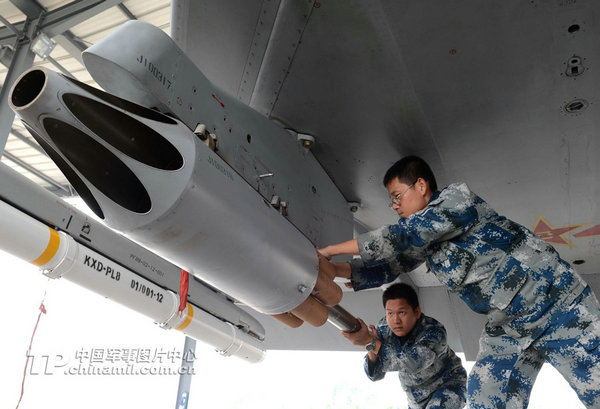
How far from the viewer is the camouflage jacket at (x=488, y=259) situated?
5.12 ft

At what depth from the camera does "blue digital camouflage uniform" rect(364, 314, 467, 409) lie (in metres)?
2.81

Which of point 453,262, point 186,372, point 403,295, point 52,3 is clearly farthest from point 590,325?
point 186,372

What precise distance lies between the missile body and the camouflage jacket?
0.59 metres

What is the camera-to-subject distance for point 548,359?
1593mm

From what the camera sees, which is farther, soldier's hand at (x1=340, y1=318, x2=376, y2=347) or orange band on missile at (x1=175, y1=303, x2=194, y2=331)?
orange band on missile at (x1=175, y1=303, x2=194, y2=331)

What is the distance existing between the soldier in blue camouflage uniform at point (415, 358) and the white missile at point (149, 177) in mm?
1724

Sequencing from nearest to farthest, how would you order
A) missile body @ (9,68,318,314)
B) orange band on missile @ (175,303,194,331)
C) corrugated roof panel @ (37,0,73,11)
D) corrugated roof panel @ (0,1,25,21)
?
missile body @ (9,68,318,314) < orange band on missile @ (175,303,194,331) < corrugated roof panel @ (37,0,73,11) < corrugated roof panel @ (0,1,25,21)

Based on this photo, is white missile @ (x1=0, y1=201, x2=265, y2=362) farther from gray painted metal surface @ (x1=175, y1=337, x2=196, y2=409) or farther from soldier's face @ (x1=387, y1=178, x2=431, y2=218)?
gray painted metal surface @ (x1=175, y1=337, x2=196, y2=409)

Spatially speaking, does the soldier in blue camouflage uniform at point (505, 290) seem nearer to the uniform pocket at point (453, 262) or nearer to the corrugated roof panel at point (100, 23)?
the uniform pocket at point (453, 262)

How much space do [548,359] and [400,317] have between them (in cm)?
141

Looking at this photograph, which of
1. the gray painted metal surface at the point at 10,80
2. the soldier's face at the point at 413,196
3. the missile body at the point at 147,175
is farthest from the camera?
the gray painted metal surface at the point at 10,80

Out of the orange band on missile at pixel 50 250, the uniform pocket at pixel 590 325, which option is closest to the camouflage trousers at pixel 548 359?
the uniform pocket at pixel 590 325

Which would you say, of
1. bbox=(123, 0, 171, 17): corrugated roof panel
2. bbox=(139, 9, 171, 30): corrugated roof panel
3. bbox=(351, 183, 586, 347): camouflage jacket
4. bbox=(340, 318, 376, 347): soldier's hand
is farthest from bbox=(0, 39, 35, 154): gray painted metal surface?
bbox=(351, 183, 586, 347): camouflage jacket

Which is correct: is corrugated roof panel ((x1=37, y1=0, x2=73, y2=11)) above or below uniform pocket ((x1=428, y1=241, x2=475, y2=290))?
above
